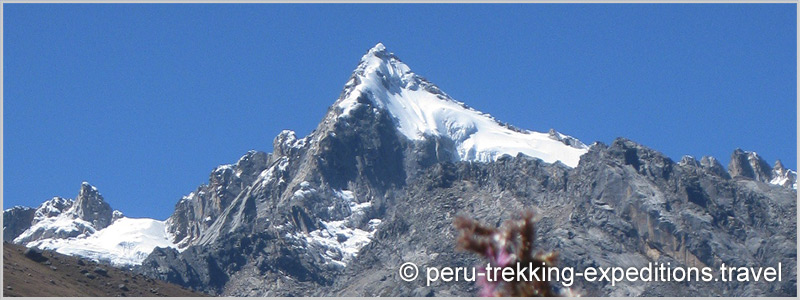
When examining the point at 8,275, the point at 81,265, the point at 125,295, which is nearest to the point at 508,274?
the point at 8,275

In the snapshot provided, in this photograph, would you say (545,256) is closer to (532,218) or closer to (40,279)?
(532,218)

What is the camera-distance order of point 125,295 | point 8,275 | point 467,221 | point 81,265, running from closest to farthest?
point 467,221 → point 8,275 → point 125,295 → point 81,265

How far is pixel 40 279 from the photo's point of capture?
430 feet

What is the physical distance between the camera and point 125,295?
146 metres

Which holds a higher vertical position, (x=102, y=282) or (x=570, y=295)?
(x=102, y=282)

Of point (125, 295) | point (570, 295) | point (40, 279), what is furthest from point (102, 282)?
point (570, 295)

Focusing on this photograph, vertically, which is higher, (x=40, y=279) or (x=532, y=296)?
(x=40, y=279)

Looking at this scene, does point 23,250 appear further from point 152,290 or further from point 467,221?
point 467,221

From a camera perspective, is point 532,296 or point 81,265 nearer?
point 532,296

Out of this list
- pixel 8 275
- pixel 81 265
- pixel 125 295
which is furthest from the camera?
pixel 81 265

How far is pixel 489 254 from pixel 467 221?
0.43 m

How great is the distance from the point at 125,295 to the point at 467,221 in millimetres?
137656

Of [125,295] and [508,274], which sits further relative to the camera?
[125,295]

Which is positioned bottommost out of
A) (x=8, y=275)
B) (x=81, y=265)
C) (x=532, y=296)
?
(x=532, y=296)
